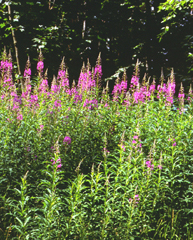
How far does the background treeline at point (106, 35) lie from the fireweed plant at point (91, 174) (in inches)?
203

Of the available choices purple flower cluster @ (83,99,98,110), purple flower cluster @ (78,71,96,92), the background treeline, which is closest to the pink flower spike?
purple flower cluster @ (83,99,98,110)

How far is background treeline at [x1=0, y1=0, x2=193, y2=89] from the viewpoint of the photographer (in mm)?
9891

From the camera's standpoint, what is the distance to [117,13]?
11008 millimetres

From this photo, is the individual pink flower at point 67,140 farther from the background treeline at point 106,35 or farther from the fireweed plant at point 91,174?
the background treeline at point 106,35

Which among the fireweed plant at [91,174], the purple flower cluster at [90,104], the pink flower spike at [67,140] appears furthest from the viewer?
the purple flower cluster at [90,104]

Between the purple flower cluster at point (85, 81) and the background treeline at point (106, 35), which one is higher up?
the background treeline at point (106, 35)

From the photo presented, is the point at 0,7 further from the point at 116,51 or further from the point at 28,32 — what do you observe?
the point at 116,51

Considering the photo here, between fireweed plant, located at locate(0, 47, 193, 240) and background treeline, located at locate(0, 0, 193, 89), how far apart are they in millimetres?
5168

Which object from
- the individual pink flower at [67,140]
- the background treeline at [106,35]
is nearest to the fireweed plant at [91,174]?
the individual pink flower at [67,140]

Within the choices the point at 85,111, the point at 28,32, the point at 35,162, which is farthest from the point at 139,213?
the point at 28,32

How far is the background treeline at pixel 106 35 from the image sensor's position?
989 centimetres

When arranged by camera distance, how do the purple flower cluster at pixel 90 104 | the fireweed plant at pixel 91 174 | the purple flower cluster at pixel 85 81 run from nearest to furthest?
the fireweed plant at pixel 91 174, the purple flower cluster at pixel 90 104, the purple flower cluster at pixel 85 81

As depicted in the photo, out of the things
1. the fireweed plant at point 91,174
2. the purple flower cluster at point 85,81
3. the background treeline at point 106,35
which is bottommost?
the fireweed plant at point 91,174

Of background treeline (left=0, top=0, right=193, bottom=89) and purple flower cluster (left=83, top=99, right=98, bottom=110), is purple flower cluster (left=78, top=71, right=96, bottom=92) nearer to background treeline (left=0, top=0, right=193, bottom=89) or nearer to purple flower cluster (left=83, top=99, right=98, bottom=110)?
purple flower cluster (left=83, top=99, right=98, bottom=110)
